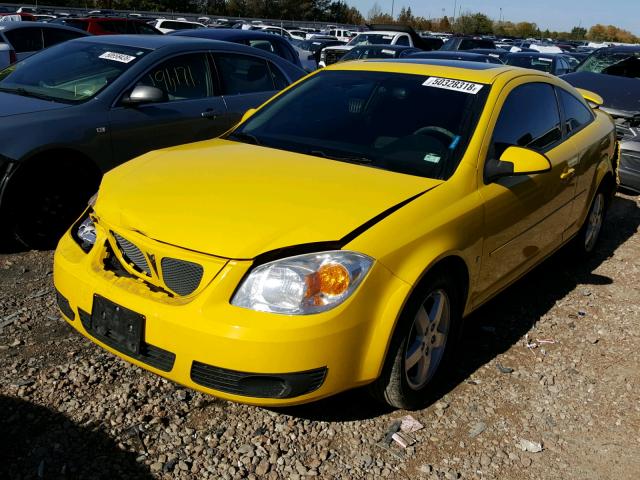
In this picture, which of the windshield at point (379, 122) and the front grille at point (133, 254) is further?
the windshield at point (379, 122)

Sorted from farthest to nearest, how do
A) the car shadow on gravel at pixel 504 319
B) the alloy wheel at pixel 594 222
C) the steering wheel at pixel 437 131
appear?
the alloy wheel at pixel 594 222
the steering wheel at pixel 437 131
the car shadow on gravel at pixel 504 319

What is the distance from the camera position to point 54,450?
2609 millimetres

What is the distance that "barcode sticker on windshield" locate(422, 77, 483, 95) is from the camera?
3.55 m

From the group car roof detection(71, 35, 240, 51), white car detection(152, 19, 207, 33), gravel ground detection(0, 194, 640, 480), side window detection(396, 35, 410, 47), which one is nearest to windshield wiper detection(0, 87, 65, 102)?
car roof detection(71, 35, 240, 51)

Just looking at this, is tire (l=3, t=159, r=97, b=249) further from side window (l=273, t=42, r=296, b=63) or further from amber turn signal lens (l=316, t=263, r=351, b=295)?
side window (l=273, t=42, r=296, b=63)

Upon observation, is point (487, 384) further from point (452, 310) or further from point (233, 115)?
point (233, 115)

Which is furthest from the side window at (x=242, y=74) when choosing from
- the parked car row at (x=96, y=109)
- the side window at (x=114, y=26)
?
the side window at (x=114, y=26)

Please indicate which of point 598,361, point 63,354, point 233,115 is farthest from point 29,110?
point 598,361

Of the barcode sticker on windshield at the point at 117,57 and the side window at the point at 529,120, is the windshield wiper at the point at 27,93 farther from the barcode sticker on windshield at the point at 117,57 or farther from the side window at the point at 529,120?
the side window at the point at 529,120

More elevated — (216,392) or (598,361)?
(216,392)

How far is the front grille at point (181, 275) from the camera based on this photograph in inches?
99.1

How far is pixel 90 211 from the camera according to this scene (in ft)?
10.6

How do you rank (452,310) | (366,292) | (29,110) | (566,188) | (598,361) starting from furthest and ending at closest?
(29,110) → (566,188) → (598,361) → (452,310) → (366,292)

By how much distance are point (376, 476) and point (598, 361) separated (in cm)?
177
